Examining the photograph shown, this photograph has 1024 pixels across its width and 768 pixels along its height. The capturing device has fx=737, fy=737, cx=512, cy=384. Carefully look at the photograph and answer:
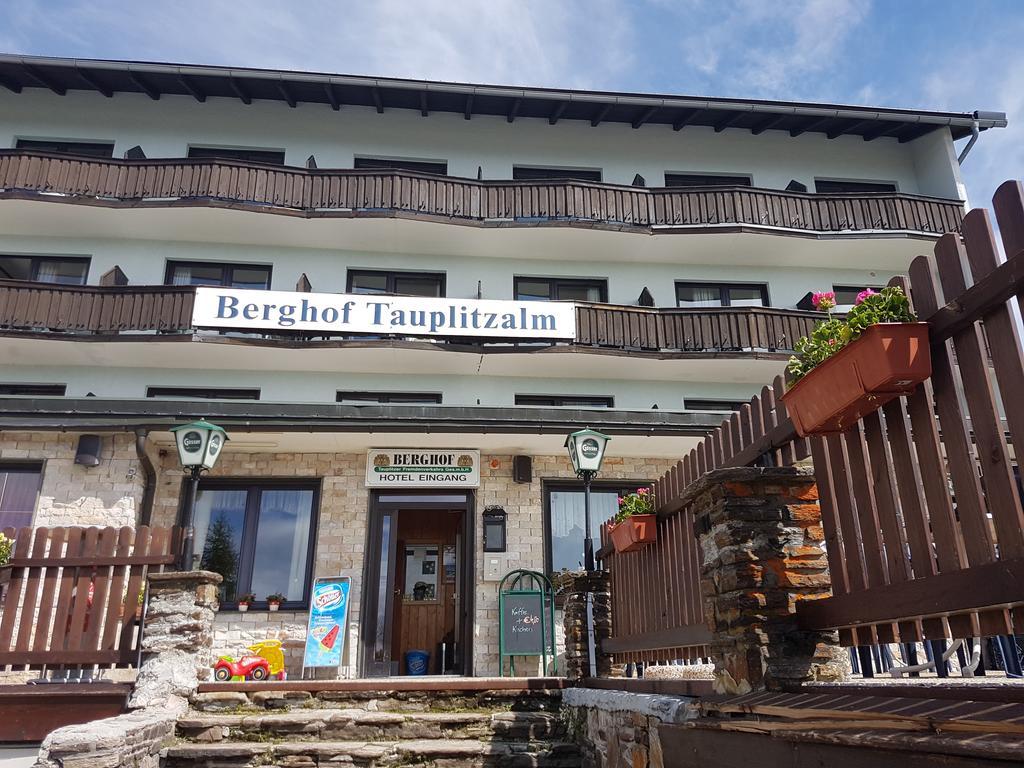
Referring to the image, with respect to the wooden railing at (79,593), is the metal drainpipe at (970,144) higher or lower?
higher

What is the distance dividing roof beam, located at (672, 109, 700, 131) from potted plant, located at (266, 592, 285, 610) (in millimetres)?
13823

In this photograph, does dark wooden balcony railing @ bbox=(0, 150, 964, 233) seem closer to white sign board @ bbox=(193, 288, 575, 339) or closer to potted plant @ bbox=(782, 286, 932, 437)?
white sign board @ bbox=(193, 288, 575, 339)

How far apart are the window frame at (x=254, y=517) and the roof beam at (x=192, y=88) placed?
9.52 meters

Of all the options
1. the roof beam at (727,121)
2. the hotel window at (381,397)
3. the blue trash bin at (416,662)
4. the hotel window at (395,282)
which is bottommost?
the blue trash bin at (416,662)

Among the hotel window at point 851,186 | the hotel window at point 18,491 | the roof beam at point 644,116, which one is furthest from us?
the hotel window at point 851,186

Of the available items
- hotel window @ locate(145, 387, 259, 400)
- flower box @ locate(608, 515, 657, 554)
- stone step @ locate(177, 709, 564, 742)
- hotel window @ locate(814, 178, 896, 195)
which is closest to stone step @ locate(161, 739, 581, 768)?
stone step @ locate(177, 709, 564, 742)

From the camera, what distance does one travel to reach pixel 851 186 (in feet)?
60.1

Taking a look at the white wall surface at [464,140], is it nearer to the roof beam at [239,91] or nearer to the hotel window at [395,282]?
the roof beam at [239,91]

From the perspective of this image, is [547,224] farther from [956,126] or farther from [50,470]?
[956,126]

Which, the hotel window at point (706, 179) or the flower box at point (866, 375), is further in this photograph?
the hotel window at point (706, 179)

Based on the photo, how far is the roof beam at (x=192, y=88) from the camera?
16.0 m

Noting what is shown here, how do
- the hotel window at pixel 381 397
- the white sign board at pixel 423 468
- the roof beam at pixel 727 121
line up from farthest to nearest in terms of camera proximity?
the roof beam at pixel 727 121 → the hotel window at pixel 381 397 → the white sign board at pixel 423 468

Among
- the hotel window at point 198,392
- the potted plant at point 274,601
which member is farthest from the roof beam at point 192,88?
the potted plant at point 274,601

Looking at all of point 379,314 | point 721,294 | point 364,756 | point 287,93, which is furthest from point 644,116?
point 364,756
